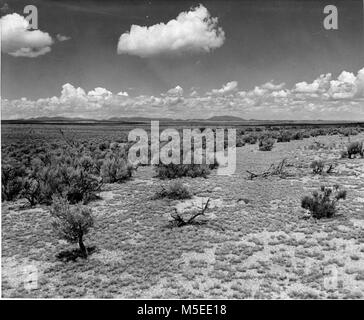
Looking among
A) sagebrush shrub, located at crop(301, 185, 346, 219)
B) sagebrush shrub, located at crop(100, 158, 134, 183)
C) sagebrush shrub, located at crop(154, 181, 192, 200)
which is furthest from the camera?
sagebrush shrub, located at crop(100, 158, 134, 183)

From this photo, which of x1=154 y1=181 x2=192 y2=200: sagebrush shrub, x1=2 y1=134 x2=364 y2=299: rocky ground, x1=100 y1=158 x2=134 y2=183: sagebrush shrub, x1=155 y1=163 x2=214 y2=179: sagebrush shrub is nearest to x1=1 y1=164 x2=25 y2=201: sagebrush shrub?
x1=2 y1=134 x2=364 y2=299: rocky ground

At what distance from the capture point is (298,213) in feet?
49.8

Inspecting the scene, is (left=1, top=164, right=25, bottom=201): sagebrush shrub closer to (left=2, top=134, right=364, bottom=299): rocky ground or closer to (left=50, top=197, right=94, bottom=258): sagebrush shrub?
(left=2, top=134, right=364, bottom=299): rocky ground

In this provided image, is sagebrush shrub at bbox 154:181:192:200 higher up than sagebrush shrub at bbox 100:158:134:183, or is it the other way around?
sagebrush shrub at bbox 100:158:134:183

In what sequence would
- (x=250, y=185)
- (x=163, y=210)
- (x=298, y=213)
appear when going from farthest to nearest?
1. (x=250, y=185)
2. (x=163, y=210)
3. (x=298, y=213)

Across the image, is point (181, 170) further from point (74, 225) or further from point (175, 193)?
point (74, 225)

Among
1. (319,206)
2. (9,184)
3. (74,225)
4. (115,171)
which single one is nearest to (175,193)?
(115,171)

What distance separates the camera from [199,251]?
1173 centimetres

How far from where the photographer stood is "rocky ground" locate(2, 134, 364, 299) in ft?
31.1

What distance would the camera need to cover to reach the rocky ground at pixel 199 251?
9.47 m

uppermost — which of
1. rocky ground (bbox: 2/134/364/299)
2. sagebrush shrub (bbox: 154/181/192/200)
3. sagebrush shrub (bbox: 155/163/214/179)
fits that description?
sagebrush shrub (bbox: 155/163/214/179)

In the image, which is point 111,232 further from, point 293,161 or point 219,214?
point 293,161
